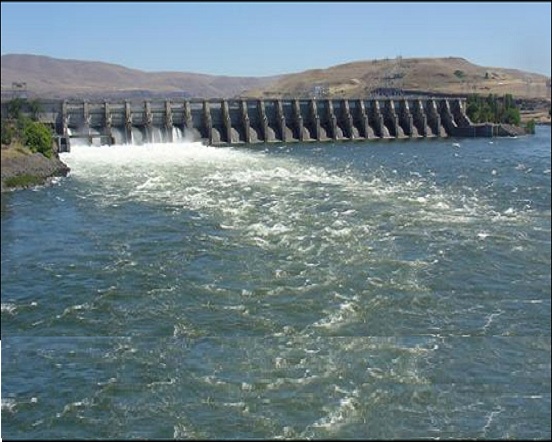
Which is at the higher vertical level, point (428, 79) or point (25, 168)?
point (428, 79)

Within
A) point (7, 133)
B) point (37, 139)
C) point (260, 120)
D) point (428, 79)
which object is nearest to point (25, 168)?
point (37, 139)

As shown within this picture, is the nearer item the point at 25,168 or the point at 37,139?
the point at 25,168

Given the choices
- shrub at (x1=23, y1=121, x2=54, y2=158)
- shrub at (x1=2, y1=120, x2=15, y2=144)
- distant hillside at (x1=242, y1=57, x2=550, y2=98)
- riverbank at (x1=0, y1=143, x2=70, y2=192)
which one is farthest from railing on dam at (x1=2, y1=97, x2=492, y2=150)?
distant hillside at (x1=242, y1=57, x2=550, y2=98)

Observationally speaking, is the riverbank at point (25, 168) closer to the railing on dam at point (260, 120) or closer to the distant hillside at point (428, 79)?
the railing on dam at point (260, 120)

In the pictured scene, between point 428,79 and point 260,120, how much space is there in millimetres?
45777

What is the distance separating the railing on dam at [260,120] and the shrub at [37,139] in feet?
29.0

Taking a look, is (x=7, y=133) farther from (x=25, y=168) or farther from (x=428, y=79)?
(x=428, y=79)

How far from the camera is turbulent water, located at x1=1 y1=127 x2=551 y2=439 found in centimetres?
1259

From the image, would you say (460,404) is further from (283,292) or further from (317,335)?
(283,292)

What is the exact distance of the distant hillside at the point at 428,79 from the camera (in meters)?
98.9

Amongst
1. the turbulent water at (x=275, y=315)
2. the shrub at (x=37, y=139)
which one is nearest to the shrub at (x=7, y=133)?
the shrub at (x=37, y=139)

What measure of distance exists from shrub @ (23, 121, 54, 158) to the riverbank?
51 cm

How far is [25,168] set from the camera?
37.9 m

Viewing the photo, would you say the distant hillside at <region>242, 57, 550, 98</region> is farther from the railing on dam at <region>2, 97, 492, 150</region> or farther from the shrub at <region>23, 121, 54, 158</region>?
the shrub at <region>23, 121, 54, 158</region>
